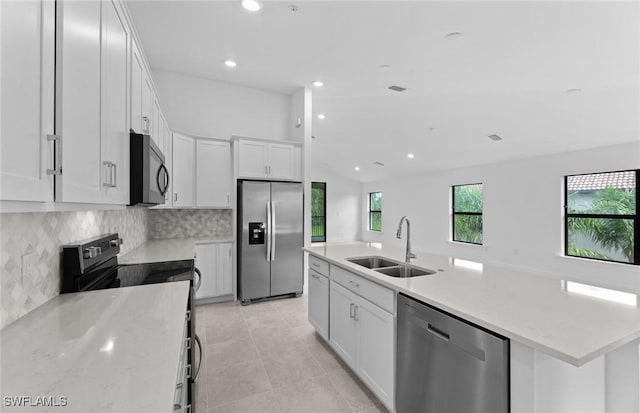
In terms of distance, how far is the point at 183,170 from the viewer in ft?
12.2

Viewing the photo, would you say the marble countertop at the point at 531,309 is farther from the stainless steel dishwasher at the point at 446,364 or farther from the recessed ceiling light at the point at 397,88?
the recessed ceiling light at the point at 397,88

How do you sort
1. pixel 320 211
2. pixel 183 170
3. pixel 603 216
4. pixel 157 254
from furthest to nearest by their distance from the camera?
1. pixel 320 211
2. pixel 603 216
3. pixel 183 170
4. pixel 157 254

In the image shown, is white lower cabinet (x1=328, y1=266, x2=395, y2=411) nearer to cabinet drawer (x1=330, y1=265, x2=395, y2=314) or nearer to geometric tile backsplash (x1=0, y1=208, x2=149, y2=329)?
cabinet drawer (x1=330, y1=265, x2=395, y2=314)

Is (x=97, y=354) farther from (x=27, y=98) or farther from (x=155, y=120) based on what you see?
(x=155, y=120)

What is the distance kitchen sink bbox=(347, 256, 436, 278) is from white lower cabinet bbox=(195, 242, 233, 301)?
211 cm

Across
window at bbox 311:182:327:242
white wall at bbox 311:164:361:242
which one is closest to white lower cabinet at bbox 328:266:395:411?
window at bbox 311:182:327:242

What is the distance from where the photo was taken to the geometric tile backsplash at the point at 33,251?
1.08 m

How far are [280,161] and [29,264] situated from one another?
3071mm

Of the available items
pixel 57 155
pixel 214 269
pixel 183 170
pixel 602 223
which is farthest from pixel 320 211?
pixel 57 155

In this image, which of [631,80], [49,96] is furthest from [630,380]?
[631,80]

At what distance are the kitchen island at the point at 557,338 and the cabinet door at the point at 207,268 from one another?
9.64 feet

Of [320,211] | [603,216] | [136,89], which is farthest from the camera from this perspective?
[320,211]

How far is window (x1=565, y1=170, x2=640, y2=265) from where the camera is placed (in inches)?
180

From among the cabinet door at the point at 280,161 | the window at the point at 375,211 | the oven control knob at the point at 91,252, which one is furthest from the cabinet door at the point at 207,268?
the window at the point at 375,211
